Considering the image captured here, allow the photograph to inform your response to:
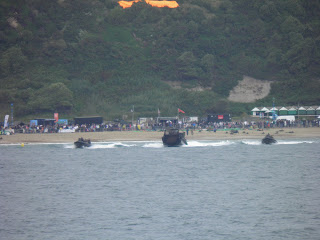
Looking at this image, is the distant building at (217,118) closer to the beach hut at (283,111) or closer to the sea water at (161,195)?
the beach hut at (283,111)

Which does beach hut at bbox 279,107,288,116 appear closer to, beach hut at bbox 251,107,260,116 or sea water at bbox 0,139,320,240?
beach hut at bbox 251,107,260,116

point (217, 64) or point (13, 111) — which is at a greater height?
point (217, 64)

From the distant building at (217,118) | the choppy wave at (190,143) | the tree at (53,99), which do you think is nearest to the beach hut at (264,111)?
the distant building at (217,118)

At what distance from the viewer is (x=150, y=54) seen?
142125 millimetres

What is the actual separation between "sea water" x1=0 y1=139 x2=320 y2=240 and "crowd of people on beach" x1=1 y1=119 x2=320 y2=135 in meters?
20.7

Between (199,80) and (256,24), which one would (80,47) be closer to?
(199,80)

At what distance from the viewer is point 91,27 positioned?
149 m

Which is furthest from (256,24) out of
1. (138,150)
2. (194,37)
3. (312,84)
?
(138,150)

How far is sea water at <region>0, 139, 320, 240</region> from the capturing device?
27469 mm

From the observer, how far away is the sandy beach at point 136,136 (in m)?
77.0

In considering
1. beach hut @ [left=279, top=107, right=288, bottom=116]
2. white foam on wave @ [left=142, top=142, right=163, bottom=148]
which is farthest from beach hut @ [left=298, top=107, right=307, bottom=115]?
white foam on wave @ [left=142, top=142, right=163, bottom=148]

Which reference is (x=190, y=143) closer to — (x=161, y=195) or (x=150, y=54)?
(x=161, y=195)

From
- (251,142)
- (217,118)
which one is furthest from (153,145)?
(217,118)

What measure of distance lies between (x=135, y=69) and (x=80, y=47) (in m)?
17.3
